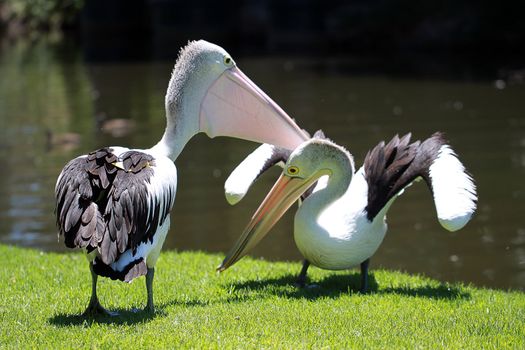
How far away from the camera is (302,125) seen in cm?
1694

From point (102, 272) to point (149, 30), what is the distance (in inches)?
1572

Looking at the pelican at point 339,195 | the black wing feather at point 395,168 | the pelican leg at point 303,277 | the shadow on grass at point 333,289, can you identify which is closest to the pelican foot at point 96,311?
the pelican at point 339,195

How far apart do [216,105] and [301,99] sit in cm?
1406

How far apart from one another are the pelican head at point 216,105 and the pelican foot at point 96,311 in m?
1.32

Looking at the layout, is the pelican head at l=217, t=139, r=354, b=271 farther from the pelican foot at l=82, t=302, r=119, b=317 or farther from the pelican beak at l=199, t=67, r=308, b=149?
the pelican foot at l=82, t=302, r=119, b=317

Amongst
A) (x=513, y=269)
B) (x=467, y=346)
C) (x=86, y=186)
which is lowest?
(x=513, y=269)

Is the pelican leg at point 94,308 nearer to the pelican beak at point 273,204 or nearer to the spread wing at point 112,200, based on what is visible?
the spread wing at point 112,200

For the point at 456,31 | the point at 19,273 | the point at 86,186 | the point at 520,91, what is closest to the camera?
the point at 86,186

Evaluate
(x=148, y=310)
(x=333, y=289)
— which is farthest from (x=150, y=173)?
(x=333, y=289)

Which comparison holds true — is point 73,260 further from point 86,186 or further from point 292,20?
point 292,20

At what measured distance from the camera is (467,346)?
188 inches

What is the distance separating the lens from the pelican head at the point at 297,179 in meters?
6.38

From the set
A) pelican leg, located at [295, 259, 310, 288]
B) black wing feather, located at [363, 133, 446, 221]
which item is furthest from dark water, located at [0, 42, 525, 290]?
black wing feather, located at [363, 133, 446, 221]

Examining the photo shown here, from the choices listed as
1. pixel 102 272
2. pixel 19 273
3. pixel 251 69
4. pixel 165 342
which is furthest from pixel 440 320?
pixel 251 69
